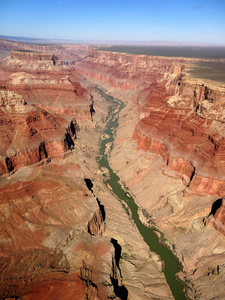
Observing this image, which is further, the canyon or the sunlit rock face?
the sunlit rock face

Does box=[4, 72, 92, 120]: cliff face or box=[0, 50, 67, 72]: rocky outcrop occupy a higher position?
box=[0, 50, 67, 72]: rocky outcrop

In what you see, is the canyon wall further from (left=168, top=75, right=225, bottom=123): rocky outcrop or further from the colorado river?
(left=168, top=75, right=225, bottom=123): rocky outcrop

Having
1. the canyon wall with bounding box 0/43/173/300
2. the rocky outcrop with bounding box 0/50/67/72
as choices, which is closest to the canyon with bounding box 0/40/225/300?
the canyon wall with bounding box 0/43/173/300

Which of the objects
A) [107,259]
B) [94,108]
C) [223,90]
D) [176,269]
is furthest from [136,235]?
[94,108]

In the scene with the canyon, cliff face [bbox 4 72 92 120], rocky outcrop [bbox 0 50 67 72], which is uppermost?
rocky outcrop [bbox 0 50 67 72]

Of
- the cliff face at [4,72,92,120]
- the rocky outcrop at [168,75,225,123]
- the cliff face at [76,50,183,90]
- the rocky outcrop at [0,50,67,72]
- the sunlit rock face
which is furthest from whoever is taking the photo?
the cliff face at [76,50,183,90]

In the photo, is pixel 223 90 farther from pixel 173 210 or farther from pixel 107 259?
pixel 107 259

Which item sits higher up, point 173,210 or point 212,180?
point 212,180

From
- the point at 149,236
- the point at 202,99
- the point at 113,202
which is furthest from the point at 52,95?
the point at 149,236

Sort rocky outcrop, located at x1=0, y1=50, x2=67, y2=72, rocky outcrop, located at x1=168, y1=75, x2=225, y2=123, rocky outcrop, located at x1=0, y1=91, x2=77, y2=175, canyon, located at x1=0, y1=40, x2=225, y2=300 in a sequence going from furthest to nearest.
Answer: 1. rocky outcrop, located at x1=0, y1=50, x2=67, y2=72
2. rocky outcrop, located at x1=0, y1=91, x2=77, y2=175
3. rocky outcrop, located at x1=168, y1=75, x2=225, y2=123
4. canyon, located at x1=0, y1=40, x2=225, y2=300

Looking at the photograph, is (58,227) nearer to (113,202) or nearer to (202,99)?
(113,202)
